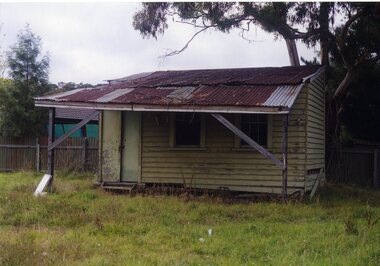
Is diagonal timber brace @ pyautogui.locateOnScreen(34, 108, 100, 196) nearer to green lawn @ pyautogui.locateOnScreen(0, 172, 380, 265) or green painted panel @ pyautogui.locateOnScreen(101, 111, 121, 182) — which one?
green lawn @ pyautogui.locateOnScreen(0, 172, 380, 265)

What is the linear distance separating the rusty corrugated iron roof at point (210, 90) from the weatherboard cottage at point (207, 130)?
3cm

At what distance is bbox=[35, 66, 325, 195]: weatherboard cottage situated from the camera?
12.0 metres

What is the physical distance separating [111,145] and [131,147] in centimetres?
64

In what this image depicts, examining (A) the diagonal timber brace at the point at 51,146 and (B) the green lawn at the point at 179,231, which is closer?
(B) the green lawn at the point at 179,231

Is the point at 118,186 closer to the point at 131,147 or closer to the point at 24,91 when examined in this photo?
the point at 131,147

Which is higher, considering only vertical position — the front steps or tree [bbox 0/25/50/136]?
tree [bbox 0/25/50/136]

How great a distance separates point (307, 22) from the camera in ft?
51.4

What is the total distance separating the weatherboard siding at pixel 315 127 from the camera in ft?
42.7

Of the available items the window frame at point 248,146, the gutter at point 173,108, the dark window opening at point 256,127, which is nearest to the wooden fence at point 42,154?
the gutter at point 173,108

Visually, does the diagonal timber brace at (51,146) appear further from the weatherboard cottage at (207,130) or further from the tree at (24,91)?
the tree at (24,91)

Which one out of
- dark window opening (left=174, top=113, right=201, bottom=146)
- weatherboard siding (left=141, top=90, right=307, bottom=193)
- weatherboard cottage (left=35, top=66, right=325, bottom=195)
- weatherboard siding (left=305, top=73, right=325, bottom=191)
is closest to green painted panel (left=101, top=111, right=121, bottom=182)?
weatherboard cottage (left=35, top=66, right=325, bottom=195)

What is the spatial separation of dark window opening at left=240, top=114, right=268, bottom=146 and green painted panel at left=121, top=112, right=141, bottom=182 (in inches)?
121

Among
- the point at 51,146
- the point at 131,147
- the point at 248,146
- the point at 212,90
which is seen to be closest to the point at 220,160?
the point at 248,146

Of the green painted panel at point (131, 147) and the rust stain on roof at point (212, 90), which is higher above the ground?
the rust stain on roof at point (212, 90)
